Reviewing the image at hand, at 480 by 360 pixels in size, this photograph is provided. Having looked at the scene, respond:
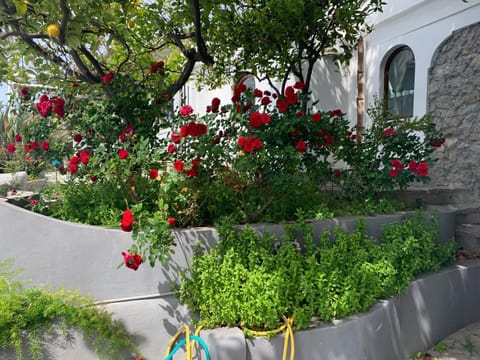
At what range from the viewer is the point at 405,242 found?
2.64 m

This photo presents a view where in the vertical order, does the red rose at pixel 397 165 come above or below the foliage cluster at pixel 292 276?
above

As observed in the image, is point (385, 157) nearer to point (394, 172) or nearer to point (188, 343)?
point (394, 172)

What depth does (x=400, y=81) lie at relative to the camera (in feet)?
17.2

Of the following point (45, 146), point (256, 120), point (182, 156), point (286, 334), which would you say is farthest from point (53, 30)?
point (286, 334)

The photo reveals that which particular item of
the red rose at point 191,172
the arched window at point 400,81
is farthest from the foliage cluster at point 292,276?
the arched window at point 400,81

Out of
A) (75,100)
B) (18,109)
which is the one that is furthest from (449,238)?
(18,109)

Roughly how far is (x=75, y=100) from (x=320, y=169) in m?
2.02

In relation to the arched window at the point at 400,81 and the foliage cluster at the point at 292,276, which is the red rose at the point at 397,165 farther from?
the arched window at the point at 400,81

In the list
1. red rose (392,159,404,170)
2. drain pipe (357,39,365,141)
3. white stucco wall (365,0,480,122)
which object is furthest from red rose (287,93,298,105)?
drain pipe (357,39,365,141)

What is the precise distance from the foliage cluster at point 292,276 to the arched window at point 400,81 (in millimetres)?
3086

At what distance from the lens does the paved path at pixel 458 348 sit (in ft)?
8.41

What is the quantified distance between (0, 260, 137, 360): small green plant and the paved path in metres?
2.06

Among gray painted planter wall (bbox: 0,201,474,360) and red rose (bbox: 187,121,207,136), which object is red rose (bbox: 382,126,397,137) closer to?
gray painted planter wall (bbox: 0,201,474,360)

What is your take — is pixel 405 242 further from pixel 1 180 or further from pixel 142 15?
pixel 1 180
